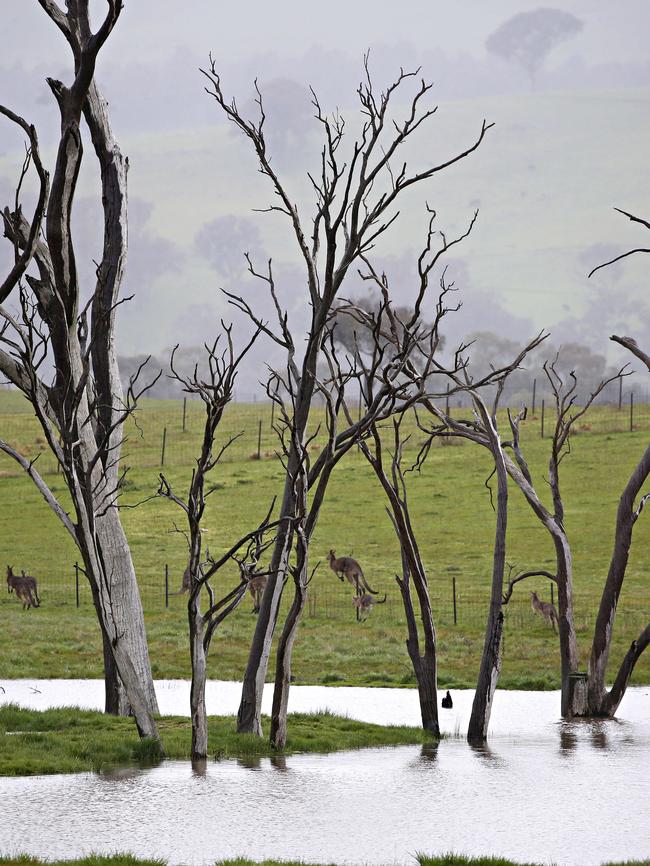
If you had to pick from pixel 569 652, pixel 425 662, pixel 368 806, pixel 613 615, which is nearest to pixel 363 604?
pixel 569 652

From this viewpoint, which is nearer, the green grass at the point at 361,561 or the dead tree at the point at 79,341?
the dead tree at the point at 79,341

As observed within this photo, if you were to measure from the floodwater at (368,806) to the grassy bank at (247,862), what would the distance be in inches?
9.1

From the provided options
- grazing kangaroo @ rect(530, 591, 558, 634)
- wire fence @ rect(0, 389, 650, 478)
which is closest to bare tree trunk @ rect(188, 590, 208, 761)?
grazing kangaroo @ rect(530, 591, 558, 634)

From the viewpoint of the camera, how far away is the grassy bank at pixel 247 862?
780 centimetres

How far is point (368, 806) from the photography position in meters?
10.2

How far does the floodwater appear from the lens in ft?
28.3

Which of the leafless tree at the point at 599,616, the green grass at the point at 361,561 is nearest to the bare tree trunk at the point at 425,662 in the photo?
the leafless tree at the point at 599,616

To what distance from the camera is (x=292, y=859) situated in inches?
324

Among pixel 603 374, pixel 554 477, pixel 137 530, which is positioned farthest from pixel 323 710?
pixel 603 374

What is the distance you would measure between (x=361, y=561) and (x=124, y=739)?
21984 mm

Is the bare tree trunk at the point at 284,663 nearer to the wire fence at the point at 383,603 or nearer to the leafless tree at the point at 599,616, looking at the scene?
the leafless tree at the point at 599,616

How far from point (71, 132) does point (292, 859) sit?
7.41 meters

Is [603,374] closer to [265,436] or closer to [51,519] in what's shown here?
[265,436]

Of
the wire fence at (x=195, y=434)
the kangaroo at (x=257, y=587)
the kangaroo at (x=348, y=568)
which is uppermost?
the wire fence at (x=195, y=434)
